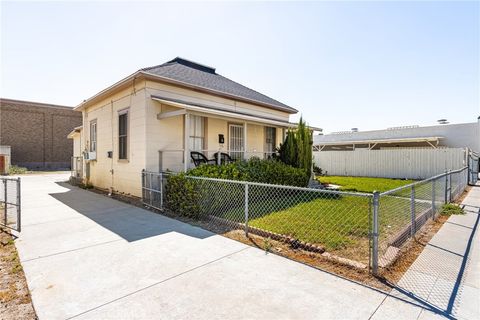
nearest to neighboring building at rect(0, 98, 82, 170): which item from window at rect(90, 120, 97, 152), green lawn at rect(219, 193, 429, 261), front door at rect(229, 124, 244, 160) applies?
window at rect(90, 120, 97, 152)

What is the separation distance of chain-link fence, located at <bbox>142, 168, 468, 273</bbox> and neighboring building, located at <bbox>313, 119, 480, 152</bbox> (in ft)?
45.9

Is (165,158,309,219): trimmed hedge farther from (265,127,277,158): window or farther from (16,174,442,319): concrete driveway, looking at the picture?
(265,127,277,158): window

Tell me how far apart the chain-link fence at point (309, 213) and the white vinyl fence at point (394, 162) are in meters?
8.39

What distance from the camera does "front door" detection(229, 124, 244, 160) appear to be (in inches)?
435

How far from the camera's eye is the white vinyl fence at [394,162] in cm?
1509

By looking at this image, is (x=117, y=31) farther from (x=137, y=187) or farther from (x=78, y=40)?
(x=137, y=187)

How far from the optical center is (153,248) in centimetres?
420

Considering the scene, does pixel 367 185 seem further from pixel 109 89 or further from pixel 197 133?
pixel 109 89

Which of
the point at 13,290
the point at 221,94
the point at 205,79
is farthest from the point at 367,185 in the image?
the point at 13,290

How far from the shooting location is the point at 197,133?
9.77 m

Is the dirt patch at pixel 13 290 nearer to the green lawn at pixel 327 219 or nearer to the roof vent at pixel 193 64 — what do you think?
the green lawn at pixel 327 219

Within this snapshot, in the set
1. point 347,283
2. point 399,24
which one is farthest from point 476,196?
point 347,283

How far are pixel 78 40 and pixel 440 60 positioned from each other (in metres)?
12.5

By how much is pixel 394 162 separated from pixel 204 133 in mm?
13692
